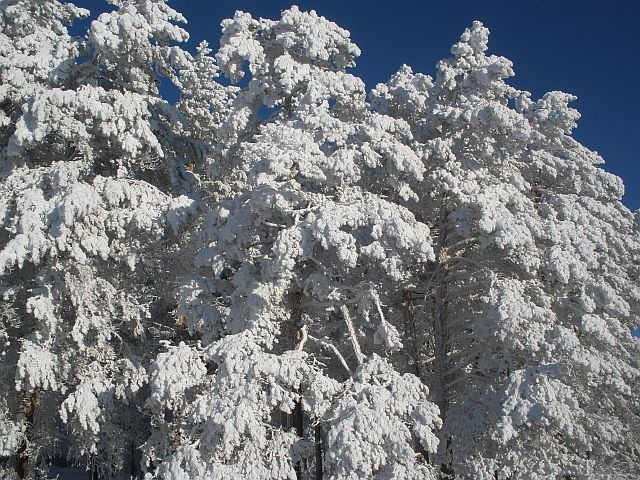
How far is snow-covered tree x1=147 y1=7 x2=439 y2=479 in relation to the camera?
11062 mm

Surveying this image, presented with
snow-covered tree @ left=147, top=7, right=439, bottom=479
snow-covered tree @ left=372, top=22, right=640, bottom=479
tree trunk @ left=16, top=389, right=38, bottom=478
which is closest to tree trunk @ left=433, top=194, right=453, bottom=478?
snow-covered tree @ left=372, top=22, right=640, bottom=479

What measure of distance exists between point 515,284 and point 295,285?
4.88 meters

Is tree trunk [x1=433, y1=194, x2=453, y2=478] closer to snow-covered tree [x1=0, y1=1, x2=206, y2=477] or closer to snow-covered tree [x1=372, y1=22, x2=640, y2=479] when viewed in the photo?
snow-covered tree [x1=372, y1=22, x2=640, y2=479]

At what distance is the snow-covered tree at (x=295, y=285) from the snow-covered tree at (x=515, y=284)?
54.2 inches


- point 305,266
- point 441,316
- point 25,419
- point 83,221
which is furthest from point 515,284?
point 25,419

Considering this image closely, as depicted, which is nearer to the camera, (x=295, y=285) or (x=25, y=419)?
(x=295, y=285)

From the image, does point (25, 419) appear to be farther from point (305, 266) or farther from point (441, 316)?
point (441, 316)

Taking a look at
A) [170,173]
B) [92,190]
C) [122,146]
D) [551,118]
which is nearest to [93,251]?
[92,190]

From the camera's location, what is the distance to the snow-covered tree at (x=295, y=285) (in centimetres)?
1106

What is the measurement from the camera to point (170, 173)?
55.2ft

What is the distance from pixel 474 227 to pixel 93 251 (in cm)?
868

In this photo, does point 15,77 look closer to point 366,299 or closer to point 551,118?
point 366,299

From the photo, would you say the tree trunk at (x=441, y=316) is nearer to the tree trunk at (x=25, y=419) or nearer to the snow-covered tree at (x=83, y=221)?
the snow-covered tree at (x=83, y=221)

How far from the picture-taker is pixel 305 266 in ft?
46.0
